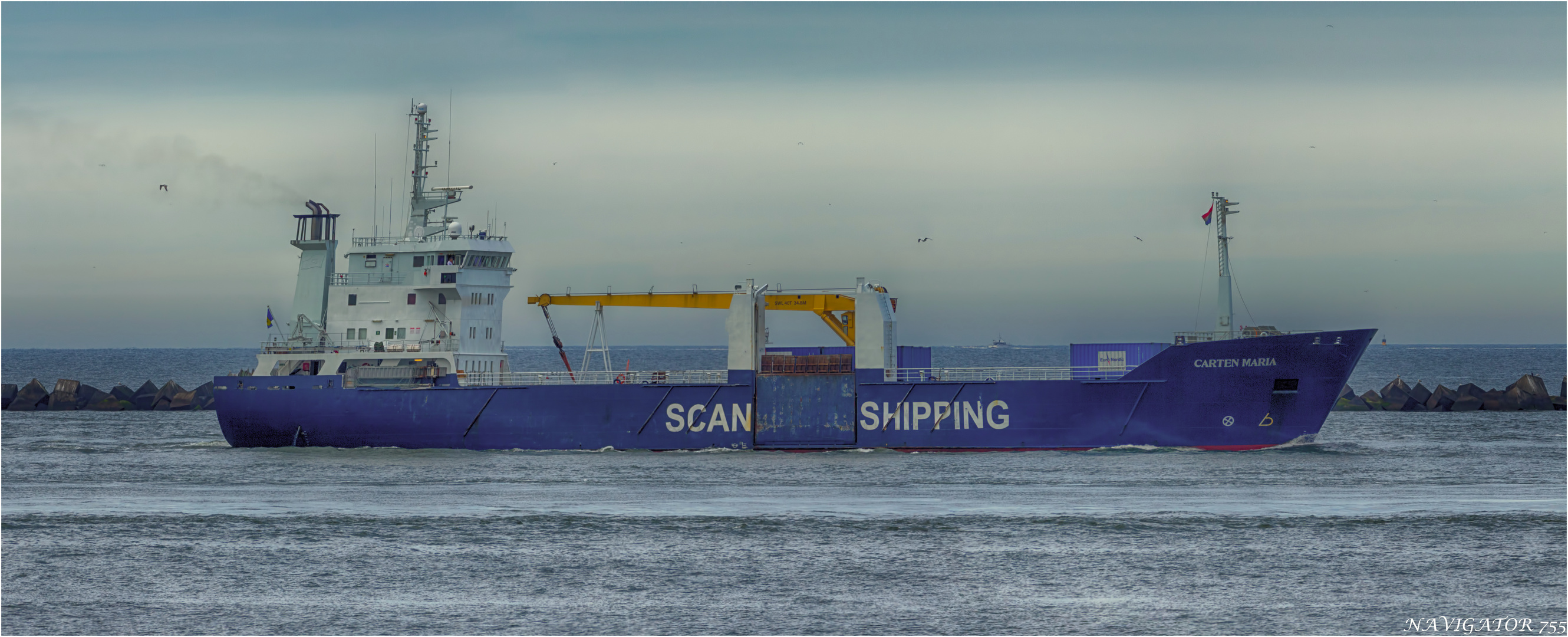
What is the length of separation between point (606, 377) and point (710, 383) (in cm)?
382

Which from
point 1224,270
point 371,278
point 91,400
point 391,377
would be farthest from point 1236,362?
point 91,400

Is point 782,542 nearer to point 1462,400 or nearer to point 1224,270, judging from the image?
point 1224,270

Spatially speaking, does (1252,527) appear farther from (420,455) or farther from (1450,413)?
(1450,413)

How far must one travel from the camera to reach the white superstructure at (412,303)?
4169 cm

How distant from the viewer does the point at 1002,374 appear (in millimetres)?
39500

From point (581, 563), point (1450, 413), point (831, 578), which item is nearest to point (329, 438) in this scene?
point (581, 563)

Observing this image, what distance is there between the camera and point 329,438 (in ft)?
131

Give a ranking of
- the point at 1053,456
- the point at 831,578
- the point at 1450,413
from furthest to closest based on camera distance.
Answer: the point at 1450,413 → the point at 1053,456 → the point at 831,578

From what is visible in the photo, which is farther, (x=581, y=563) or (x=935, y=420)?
(x=935, y=420)

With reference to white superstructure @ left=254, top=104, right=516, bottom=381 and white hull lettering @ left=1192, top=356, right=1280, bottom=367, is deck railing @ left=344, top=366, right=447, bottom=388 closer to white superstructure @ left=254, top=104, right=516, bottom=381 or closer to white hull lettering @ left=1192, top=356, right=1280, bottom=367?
white superstructure @ left=254, top=104, right=516, bottom=381

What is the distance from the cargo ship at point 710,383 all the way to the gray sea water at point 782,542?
999 mm

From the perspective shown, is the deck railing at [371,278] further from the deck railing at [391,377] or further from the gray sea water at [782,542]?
the gray sea water at [782,542]

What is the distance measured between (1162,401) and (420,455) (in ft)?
67.1

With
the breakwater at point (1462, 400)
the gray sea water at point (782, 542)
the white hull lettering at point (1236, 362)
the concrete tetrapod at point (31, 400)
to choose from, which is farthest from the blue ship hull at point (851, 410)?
the concrete tetrapod at point (31, 400)
